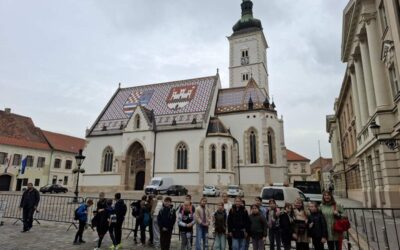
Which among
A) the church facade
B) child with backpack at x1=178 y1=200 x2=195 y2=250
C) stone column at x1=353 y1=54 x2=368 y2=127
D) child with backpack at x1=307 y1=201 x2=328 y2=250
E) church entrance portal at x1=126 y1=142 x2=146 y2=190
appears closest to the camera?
child with backpack at x1=307 y1=201 x2=328 y2=250

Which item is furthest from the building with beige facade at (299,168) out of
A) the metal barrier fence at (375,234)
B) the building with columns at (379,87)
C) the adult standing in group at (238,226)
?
the adult standing in group at (238,226)

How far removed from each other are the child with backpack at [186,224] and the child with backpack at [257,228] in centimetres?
173

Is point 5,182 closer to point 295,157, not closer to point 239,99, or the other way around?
point 239,99

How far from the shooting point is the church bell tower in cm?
4922

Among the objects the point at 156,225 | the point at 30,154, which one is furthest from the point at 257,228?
the point at 30,154

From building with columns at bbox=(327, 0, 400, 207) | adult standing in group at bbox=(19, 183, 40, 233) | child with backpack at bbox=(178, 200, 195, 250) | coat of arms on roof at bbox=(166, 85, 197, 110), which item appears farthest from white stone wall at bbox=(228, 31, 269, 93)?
child with backpack at bbox=(178, 200, 195, 250)

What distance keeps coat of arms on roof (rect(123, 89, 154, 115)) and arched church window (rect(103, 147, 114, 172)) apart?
6.63 m

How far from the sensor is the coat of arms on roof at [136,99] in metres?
43.2

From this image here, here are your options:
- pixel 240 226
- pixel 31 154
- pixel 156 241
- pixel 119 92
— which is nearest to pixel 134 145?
pixel 119 92

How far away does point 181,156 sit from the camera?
120ft

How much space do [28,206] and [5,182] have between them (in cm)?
3709

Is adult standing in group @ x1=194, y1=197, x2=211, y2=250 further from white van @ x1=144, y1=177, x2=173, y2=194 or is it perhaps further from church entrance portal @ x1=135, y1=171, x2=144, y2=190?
church entrance portal @ x1=135, y1=171, x2=144, y2=190

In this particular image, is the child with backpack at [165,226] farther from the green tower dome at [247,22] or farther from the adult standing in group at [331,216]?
the green tower dome at [247,22]

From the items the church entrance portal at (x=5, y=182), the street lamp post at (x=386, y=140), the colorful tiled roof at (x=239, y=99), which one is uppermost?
the colorful tiled roof at (x=239, y=99)
